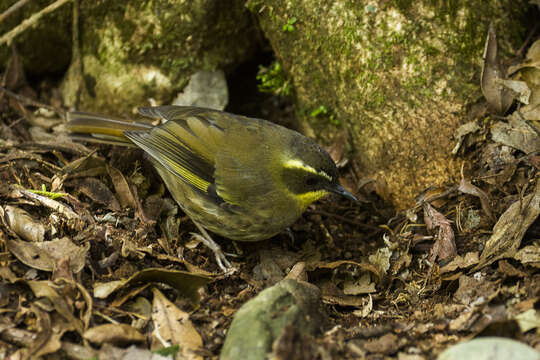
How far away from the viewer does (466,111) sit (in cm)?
470

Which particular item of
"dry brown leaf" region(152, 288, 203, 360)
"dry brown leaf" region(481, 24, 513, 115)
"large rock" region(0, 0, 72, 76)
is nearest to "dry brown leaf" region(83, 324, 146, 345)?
"dry brown leaf" region(152, 288, 203, 360)

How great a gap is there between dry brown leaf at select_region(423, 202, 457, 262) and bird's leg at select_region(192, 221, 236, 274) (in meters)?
1.70

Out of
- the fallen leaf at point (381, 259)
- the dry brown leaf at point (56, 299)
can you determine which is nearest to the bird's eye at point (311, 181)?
the fallen leaf at point (381, 259)

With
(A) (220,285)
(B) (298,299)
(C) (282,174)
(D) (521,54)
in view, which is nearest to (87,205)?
(A) (220,285)

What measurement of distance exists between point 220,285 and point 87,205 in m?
1.38

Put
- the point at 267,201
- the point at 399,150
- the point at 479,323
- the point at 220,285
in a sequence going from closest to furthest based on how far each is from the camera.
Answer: the point at 479,323, the point at 220,285, the point at 267,201, the point at 399,150

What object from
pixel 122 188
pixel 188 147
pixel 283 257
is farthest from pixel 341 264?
pixel 122 188

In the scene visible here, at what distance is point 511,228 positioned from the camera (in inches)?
155

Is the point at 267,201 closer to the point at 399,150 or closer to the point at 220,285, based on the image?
the point at 220,285

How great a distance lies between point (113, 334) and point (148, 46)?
344cm

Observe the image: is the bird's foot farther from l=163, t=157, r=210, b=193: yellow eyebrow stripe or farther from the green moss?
the green moss

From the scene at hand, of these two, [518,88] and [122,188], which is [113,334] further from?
[518,88]

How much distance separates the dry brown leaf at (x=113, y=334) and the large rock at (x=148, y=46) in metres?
3.16

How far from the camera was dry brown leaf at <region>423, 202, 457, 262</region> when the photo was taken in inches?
166
